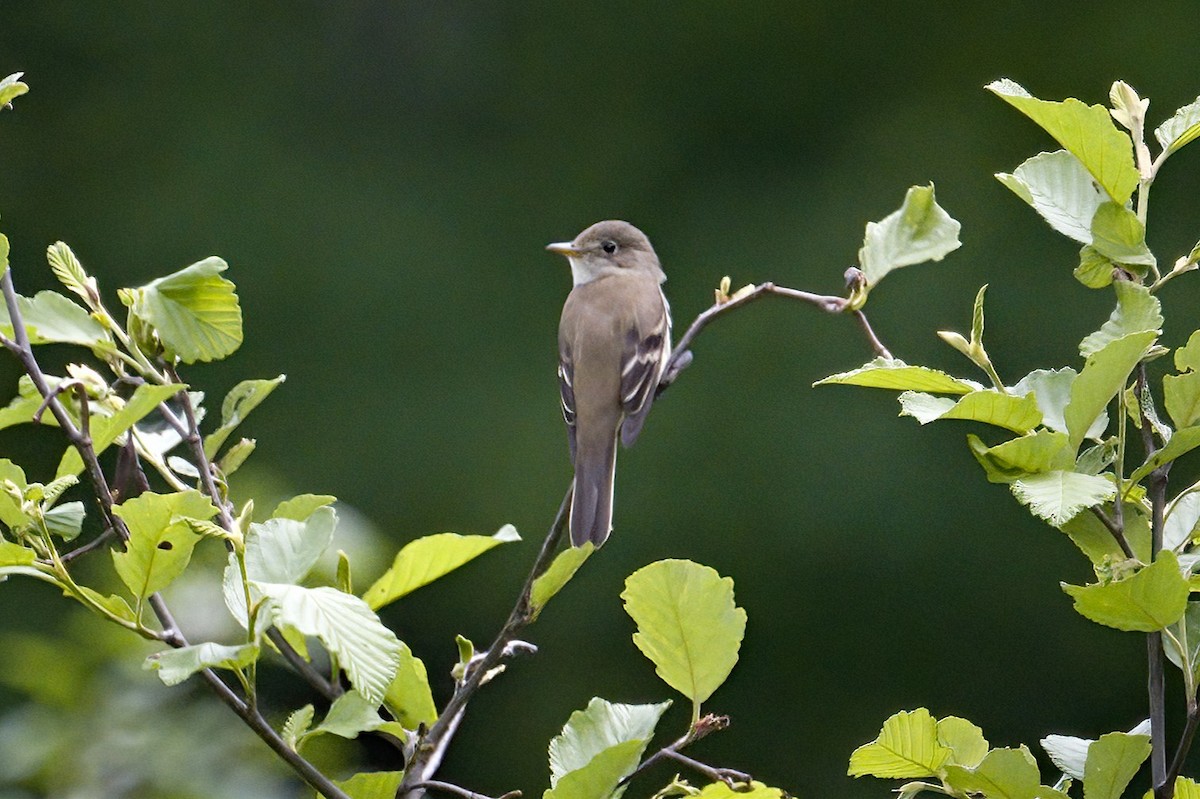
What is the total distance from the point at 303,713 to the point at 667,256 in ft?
15.1

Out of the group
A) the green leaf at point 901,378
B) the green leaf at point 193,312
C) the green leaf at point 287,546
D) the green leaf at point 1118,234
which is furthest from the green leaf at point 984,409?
the green leaf at point 193,312

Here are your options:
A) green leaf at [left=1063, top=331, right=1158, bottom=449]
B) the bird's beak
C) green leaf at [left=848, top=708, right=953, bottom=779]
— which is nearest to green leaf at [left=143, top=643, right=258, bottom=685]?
green leaf at [left=848, top=708, right=953, bottom=779]

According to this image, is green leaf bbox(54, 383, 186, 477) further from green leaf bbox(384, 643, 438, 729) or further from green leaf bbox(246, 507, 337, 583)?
green leaf bbox(384, 643, 438, 729)

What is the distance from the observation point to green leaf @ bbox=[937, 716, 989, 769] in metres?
0.94

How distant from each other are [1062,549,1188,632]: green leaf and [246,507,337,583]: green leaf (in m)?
0.45

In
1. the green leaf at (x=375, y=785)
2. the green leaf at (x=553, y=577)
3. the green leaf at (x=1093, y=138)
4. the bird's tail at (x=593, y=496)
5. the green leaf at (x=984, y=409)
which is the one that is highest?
the green leaf at (x=1093, y=138)

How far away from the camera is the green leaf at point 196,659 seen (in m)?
0.80

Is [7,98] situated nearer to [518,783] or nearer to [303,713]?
[303,713]

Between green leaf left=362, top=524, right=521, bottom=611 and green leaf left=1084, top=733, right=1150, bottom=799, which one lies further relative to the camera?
green leaf left=362, top=524, right=521, bottom=611

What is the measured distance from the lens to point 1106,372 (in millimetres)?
857

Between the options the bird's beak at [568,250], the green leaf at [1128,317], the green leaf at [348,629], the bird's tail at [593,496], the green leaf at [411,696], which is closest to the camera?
the green leaf at [348,629]

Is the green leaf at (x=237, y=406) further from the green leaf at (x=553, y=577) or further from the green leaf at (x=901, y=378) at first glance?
the green leaf at (x=901, y=378)

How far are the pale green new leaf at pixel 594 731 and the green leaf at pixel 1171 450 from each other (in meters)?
0.34

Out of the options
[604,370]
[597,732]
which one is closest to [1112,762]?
[597,732]
